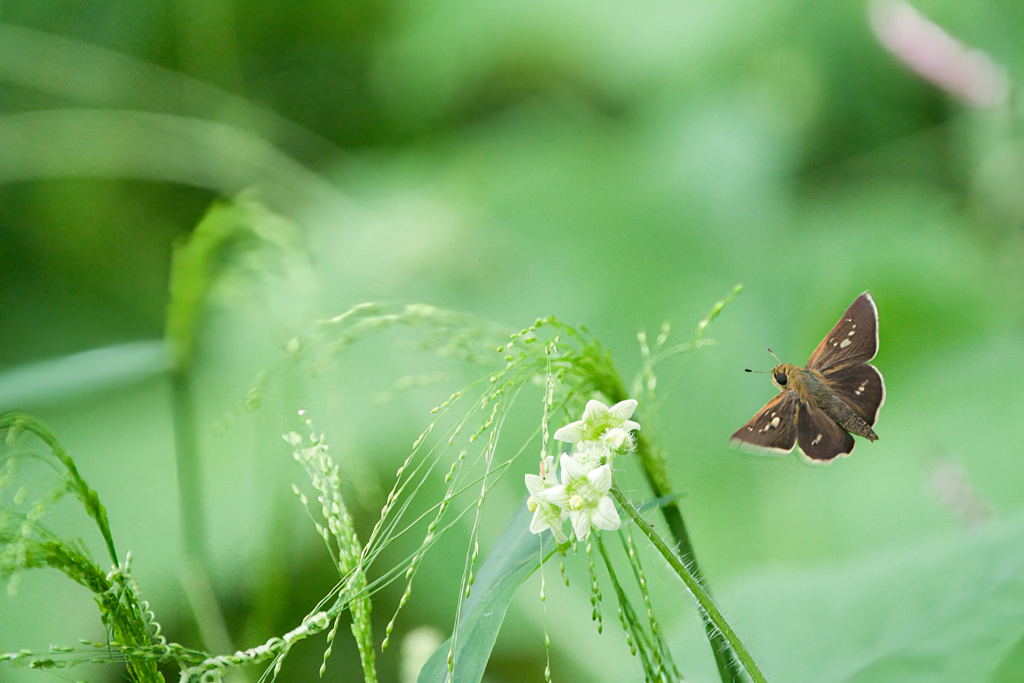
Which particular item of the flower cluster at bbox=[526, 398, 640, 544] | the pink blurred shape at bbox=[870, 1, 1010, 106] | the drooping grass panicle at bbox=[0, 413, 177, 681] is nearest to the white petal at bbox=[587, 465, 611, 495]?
the flower cluster at bbox=[526, 398, 640, 544]

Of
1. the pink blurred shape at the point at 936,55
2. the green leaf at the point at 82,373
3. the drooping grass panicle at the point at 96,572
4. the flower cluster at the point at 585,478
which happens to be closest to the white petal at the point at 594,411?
the flower cluster at the point at 585,478

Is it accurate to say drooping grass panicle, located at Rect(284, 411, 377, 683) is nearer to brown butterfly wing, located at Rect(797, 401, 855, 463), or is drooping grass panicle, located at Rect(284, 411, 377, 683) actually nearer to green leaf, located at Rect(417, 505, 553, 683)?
green leaf, located at Rect(417, 505, 553, 683)

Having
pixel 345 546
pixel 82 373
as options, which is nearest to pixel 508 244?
pixel 82 373

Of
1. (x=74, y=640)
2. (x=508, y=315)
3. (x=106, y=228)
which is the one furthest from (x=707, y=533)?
(x=106, y=228)

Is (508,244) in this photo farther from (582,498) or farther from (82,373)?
(582,498)

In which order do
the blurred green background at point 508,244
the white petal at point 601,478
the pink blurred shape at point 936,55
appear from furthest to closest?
the pink blurred shape at point 936,55 < the blurred green background at point 508,244 < the white petal at point 601,478

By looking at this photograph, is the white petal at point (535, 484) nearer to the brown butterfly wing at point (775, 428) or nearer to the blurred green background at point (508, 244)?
the brown butterfly wing at point (775, 428)

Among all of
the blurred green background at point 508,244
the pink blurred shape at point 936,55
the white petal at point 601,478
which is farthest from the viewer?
the pink blurred shape at point 936,55

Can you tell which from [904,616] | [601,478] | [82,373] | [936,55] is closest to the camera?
[601,478]
